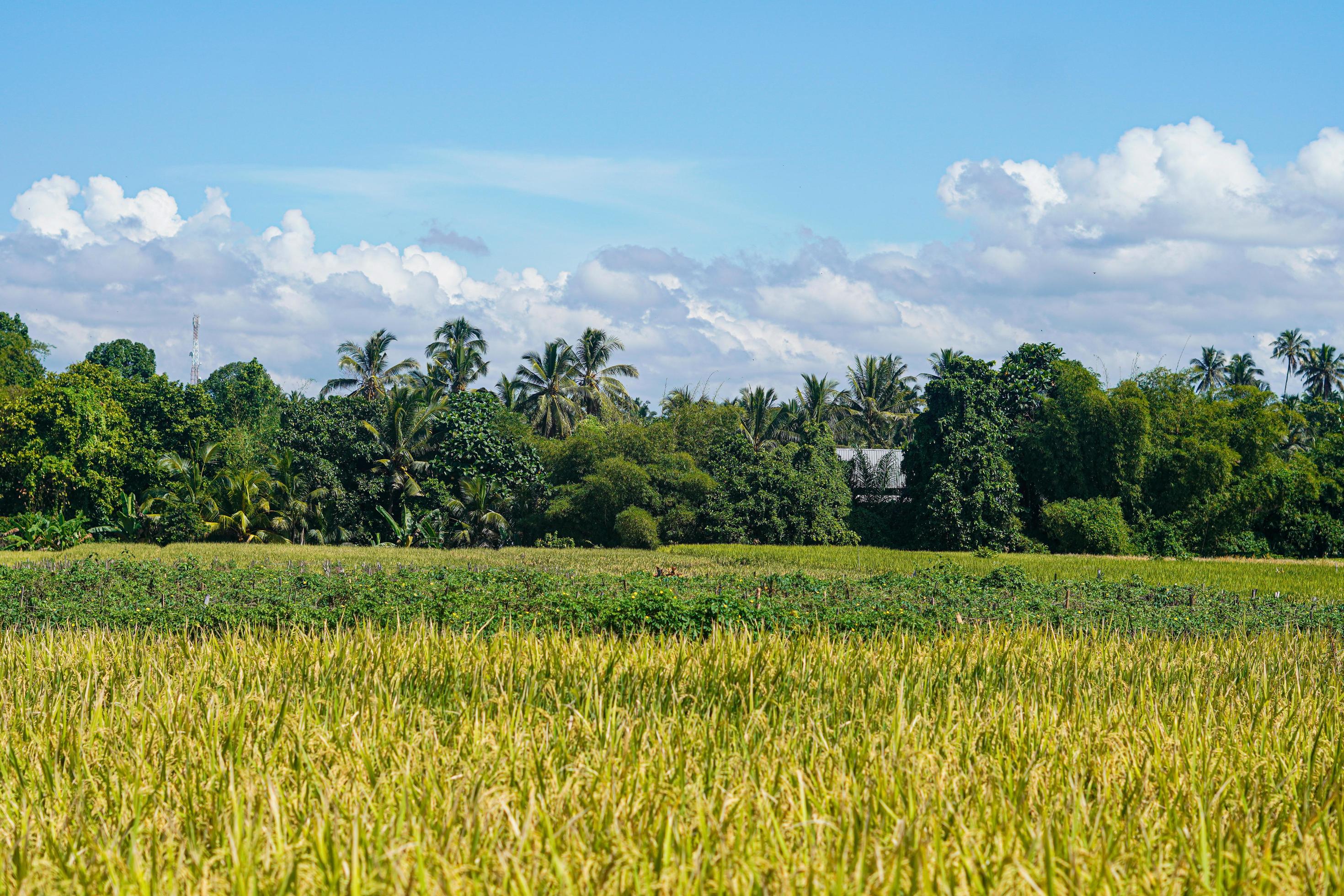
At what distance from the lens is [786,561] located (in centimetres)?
2202

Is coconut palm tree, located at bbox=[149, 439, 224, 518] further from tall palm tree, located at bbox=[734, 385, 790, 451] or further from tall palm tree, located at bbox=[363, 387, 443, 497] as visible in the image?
tall palm tree, located at bbox=[734, 385, 790, 451]

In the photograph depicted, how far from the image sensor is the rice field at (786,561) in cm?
1659

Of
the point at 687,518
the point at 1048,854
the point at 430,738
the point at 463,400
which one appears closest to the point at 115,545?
the point at 463,400

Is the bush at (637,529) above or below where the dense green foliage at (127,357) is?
below

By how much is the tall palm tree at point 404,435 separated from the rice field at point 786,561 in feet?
12.8

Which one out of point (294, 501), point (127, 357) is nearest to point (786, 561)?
point (294, 501)

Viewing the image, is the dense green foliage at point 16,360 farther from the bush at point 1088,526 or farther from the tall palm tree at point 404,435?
the bush at point 1088,526

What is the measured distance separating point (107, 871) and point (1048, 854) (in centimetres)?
231

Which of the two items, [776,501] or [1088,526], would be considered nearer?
[1088,526]

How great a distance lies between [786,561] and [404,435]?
1255 cm

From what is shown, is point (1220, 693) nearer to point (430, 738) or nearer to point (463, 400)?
point (430, 738)

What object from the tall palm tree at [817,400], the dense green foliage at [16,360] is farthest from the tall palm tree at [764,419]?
the dense green foliage at [16,360]

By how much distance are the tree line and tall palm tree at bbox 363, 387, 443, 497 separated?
59 mm

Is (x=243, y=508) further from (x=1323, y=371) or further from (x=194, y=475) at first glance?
(x=1323, y=371)
